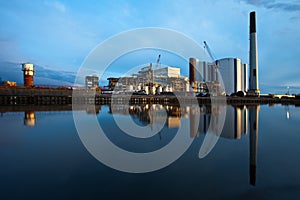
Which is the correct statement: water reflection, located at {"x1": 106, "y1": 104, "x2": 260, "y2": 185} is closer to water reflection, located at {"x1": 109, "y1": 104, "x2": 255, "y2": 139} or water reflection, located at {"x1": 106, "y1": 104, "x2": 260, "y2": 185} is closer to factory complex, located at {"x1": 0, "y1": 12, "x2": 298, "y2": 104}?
water reflection, located at {"x1": 109, "y1": 104, "x2": 255, "y2": 139}

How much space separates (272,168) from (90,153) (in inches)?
182

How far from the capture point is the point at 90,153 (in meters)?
5.29

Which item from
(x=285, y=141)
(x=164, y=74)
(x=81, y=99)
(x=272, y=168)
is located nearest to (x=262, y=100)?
(x=164, y=74)

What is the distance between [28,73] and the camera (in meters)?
35.2

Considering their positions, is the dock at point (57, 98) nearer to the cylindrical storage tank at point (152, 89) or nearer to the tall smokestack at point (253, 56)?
the cylindrical storage tank at point (152, 89)

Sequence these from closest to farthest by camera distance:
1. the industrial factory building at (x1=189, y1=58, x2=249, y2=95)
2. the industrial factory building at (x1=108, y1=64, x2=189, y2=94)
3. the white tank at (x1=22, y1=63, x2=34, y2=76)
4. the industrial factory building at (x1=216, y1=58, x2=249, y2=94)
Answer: the white tank at (x1=22, y1=63, x2=34, y2=76) < the industrial factory building at (x1=108, y1=64, x2=189, y2=94) < the industrial factory building at (x1=189, y1=58, x2=249, y2=95) < the industrial factory building at (x1=216, y1=58, x2=249, y2=94)

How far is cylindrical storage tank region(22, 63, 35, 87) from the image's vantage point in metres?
34.7

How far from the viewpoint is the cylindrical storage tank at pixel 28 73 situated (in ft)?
114

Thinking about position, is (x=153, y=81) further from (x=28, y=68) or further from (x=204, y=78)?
(x=28, y=68)

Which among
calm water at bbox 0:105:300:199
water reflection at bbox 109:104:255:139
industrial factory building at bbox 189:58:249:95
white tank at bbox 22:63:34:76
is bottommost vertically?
calm water at bbox 0:105:300:199

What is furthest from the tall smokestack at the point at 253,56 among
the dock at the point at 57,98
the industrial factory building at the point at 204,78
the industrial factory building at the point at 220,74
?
the dock at the point at 57,98

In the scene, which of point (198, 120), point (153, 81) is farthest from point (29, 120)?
point (153, 81)

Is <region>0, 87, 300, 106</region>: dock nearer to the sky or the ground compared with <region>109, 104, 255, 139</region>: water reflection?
nearer to the sky

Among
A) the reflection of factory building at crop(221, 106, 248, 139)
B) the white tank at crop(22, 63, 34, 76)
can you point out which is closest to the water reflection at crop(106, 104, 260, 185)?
the reflection of factory building at crop(221, 106, 248, 139)
